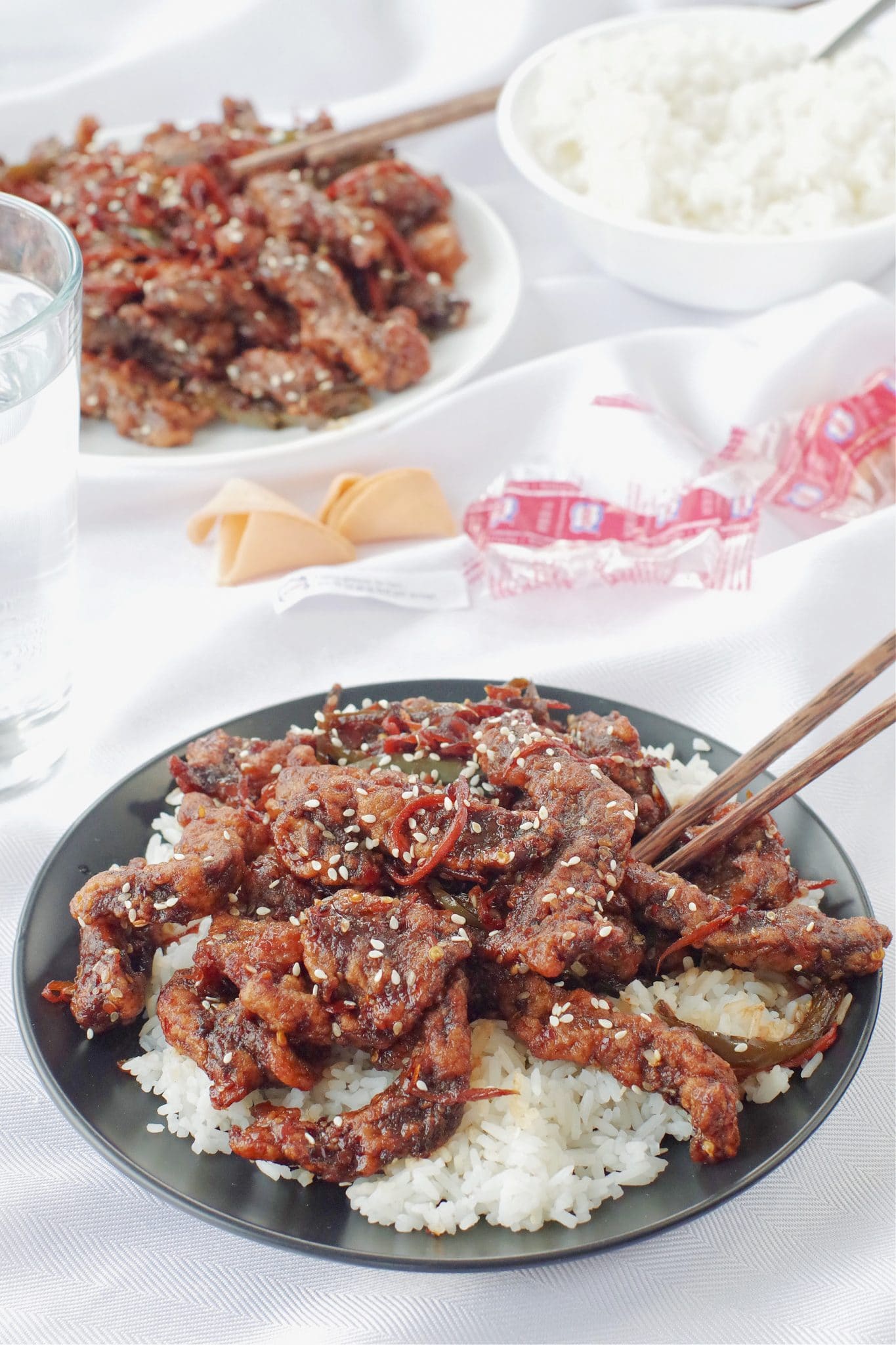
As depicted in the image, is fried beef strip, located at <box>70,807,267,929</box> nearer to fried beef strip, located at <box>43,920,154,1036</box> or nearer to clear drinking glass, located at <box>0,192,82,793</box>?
fried beef strip, located at <box>43,920,154,1036</box>

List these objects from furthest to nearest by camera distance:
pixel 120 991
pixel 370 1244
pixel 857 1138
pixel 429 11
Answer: pixel 429 11 < pixel 857 1138 < pixel 120 991 < pixel 370 1244

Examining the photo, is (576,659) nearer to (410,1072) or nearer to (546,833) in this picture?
(546,833)

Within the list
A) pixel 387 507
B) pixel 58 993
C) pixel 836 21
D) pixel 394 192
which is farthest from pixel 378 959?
pixel 836 21

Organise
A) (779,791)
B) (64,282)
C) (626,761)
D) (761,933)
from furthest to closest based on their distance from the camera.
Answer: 1. (64,282)
2. (626,761)
3. (779,791)
4. (761,933)

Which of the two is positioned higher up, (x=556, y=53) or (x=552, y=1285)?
(x=556, y=53)

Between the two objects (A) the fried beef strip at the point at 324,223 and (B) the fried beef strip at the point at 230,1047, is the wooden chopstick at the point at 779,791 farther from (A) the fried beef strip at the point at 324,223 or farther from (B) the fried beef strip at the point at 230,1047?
(A) the fried beef strip at the point at 324,223

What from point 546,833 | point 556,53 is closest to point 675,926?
point 546,833

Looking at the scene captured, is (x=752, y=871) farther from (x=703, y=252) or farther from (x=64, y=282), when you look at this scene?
(x=703, y=252)

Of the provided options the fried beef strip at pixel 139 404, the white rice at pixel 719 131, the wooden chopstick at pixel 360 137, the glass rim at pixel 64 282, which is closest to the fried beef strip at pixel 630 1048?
the glass rim at pixel 64 282
